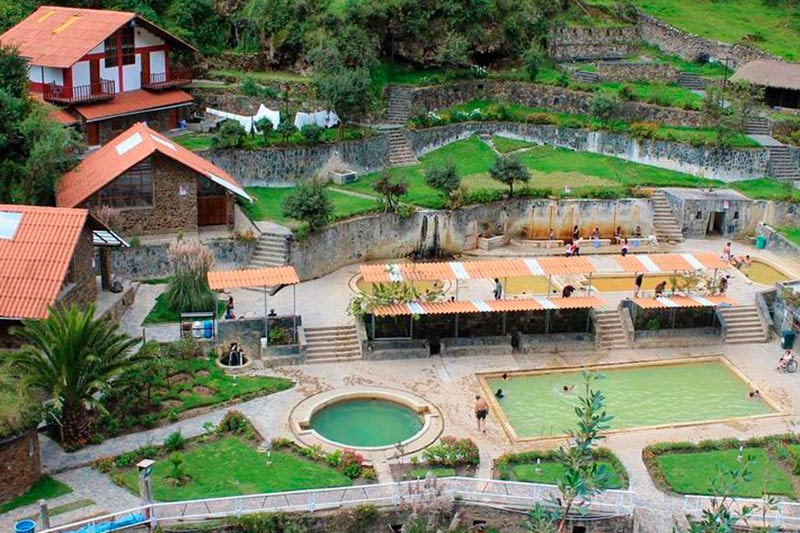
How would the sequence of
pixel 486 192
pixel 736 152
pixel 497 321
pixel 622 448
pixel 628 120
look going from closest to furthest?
pixel 622 448 < pixel 497 321 < pixel 486 192 < pixel 736 152 < pixel 628 120

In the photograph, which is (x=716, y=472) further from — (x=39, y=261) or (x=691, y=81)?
(x=691, y=81)

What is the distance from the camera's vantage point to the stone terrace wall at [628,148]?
53.2 metres

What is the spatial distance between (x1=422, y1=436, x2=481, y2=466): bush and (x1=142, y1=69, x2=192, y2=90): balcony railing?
3014 cm

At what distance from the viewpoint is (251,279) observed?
35844mm

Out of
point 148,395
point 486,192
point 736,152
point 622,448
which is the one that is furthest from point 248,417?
point 736,152

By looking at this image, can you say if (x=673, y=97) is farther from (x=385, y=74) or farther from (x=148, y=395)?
(x=148, y=395)

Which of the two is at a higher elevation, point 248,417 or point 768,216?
point 768,216

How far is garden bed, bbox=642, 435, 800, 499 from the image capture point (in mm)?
28203

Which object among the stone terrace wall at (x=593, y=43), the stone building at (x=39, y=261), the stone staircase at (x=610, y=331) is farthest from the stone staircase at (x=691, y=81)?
the stone building at (x=39, y=261)

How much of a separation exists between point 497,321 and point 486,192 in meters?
11.3

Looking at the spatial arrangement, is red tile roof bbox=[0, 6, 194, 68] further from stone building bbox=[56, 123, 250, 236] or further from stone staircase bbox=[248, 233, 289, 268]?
stone staircase bbox=[248, 233, 289, 268]

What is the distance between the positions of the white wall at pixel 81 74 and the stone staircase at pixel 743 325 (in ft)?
104

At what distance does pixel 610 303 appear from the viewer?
40.3 meters

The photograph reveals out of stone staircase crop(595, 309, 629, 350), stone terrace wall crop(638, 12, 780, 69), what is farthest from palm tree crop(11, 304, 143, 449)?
stone terrace wall crop(638, 12, 780, 69)
